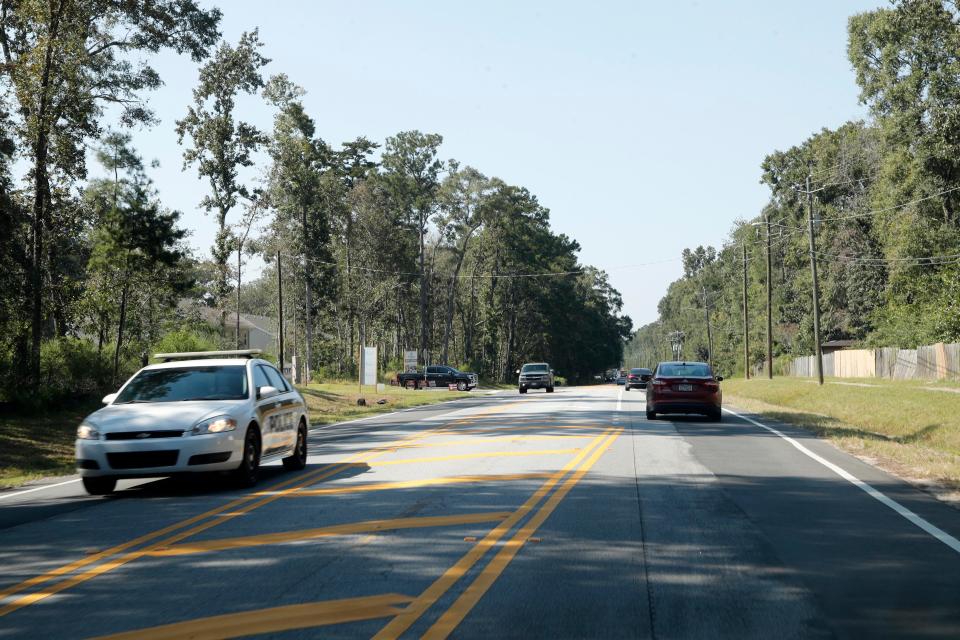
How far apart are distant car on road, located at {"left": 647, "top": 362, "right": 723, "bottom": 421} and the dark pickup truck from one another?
44325 millimetres

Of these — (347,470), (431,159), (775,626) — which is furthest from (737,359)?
(775,626)

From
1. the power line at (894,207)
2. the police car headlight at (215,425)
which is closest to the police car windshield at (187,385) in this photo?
the police car headlight at (215,425)

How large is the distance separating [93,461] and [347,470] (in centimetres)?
379

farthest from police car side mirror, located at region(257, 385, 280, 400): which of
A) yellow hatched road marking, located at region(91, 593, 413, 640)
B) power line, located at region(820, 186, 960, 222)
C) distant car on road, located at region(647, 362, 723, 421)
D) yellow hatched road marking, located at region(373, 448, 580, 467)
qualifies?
power line, located at region(820, 186, 960, 222)

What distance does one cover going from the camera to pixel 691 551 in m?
8.22

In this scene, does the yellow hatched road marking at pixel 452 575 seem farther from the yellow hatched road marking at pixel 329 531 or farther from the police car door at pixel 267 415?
the police car door at pixel 267 415

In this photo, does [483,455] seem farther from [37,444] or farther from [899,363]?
[899,363]

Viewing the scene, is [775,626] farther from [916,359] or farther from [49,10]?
[916,359]

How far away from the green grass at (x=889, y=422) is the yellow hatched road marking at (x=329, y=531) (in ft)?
21.0

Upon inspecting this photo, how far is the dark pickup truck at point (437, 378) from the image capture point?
7012 centimetres

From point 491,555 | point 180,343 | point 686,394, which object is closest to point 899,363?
point 686,394

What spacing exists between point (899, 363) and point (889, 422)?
29722 millimetres

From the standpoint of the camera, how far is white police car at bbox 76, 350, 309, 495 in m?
11.3

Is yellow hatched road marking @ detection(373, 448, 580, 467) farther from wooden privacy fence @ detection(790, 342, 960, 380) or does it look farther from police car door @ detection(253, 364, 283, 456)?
wooden privacy fence @ detection(790, 342, 960, 380)
